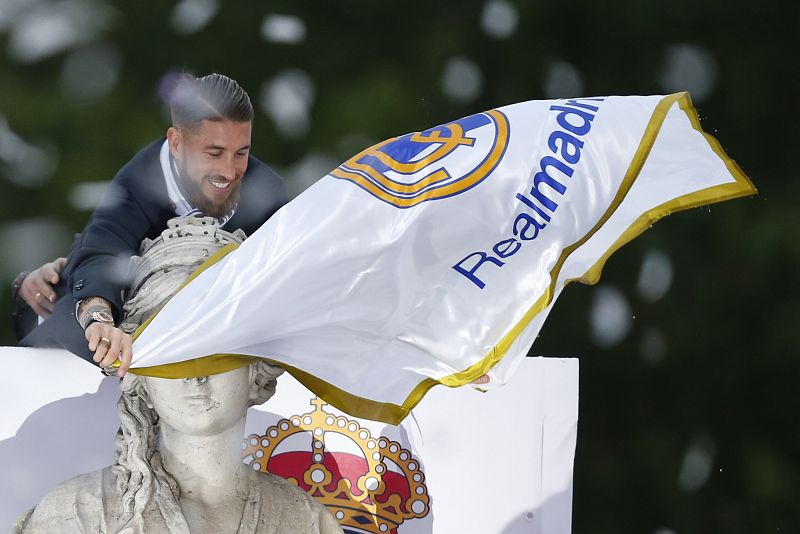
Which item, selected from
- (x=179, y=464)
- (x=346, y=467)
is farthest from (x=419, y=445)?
(x=179, y=464)

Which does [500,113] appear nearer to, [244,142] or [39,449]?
[244,142]

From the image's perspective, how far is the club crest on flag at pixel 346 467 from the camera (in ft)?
7.43

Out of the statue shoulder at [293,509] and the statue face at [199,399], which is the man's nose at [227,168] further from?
the statue shoulder at [293,509]

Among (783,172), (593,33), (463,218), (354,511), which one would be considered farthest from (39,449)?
(783,172)

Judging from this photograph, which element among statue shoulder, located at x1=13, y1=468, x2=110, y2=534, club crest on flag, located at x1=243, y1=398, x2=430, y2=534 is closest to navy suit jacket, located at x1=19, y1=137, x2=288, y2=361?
statue shoulder, located at x1=13, y1=468, x2=110, y2=534

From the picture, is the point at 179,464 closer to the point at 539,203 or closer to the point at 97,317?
the point at 97,317

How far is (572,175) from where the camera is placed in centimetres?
183

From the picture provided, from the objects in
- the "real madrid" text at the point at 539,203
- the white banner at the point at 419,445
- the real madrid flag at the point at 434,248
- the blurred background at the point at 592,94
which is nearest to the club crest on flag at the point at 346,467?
the white banner at the point at 419,445

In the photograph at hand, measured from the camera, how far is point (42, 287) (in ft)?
7.70

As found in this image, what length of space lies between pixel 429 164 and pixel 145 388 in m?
0.50

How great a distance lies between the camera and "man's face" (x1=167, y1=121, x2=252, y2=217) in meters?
2.01

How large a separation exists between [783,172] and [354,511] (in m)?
1.49

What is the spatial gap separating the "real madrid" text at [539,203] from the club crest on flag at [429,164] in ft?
0.22

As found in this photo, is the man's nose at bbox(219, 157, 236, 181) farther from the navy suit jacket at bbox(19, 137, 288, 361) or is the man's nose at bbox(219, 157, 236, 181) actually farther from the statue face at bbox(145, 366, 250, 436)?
the statue face at bbox(145, 366, 250, 436)
